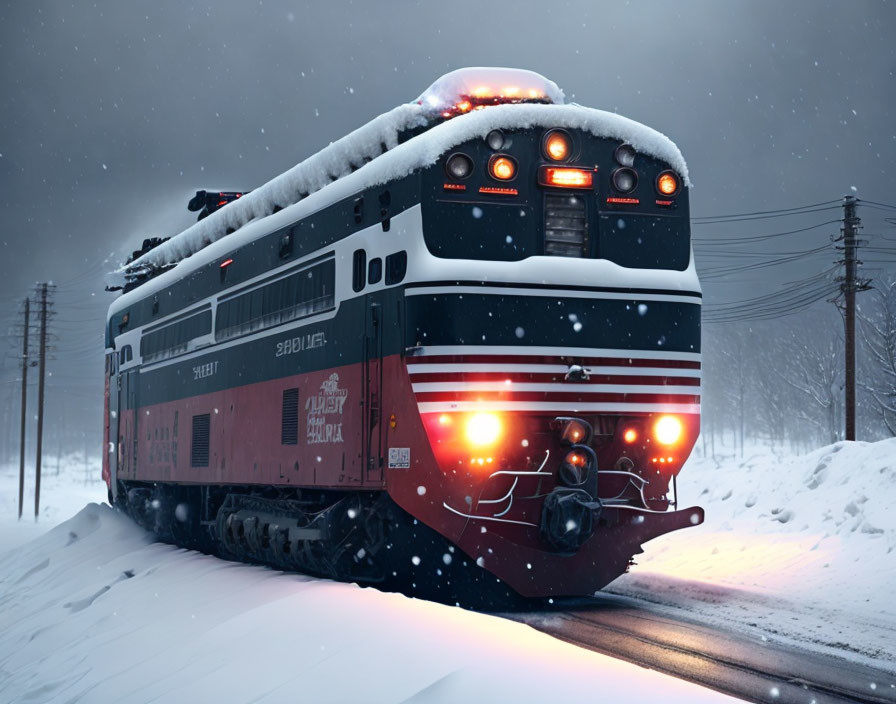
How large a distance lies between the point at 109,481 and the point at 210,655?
1315 centimetres

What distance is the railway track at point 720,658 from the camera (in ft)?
21.3

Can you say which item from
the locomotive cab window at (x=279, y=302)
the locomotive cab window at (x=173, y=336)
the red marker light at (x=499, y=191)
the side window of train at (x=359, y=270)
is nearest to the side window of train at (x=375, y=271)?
the side window of train at (x=359, y=270)

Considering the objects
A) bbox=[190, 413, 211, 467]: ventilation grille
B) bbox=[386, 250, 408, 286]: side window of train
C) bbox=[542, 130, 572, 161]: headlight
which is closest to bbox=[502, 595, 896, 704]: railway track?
bbox=[386, 250, 408, 286]: side window of train

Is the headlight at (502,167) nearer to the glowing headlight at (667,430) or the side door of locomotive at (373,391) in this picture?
the side door of locomotive at (373,391)

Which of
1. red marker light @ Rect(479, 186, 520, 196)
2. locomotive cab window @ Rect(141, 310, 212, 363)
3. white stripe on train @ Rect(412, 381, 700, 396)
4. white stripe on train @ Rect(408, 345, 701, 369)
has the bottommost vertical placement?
Answer: white stripe on train @ Rect(412, 381, 700, 396)

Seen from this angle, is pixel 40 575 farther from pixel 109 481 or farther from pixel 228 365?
pixel 228 365

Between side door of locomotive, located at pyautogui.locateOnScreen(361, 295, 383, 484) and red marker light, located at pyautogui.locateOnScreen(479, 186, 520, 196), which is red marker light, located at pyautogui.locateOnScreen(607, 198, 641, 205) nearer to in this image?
red marker light, located at pyautogui.locateOnScreen(479, 186, 520, 196)

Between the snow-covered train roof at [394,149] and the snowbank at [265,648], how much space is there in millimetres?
3772

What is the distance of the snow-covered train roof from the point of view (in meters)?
9.70

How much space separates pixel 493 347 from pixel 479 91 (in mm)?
2745

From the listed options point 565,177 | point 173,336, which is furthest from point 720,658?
point 173,336

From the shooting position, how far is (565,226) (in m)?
9.87

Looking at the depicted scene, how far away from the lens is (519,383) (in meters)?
9.36

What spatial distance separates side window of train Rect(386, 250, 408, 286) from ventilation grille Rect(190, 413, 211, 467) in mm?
5530
